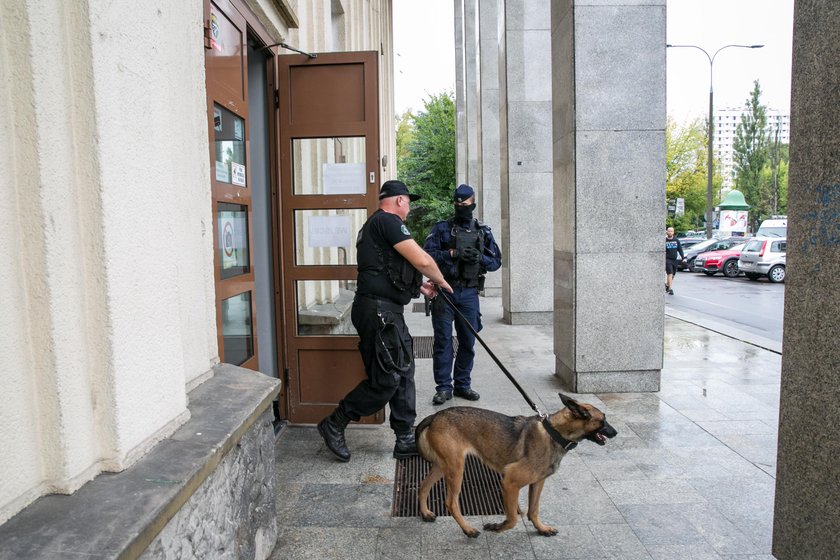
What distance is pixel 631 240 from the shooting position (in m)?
6.36

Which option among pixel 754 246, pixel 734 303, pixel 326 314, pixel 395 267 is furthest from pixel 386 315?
pixel 754 246

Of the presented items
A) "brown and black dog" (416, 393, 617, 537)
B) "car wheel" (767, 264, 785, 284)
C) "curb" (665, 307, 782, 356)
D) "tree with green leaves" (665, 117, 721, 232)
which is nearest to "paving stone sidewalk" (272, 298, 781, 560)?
"brown and black dog" (416, 393, 617, 537)

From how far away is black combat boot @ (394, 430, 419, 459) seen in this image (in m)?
4.68

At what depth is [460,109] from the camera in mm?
26641

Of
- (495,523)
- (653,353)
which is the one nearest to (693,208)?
(653,353)

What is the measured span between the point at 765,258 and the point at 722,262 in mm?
3379

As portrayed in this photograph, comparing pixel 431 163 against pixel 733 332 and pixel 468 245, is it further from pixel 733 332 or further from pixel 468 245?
pixel 468 245

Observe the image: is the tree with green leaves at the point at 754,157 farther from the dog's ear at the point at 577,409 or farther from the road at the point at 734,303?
the dog's ear at the point at 577,409

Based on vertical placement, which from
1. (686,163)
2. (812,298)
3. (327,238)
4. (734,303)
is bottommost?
(734,303)

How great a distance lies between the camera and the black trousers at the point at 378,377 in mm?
4488

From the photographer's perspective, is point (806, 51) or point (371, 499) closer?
point (806, 51)

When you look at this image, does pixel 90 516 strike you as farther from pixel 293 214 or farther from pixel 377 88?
pixel 377 88

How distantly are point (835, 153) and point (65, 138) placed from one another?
9.42ft

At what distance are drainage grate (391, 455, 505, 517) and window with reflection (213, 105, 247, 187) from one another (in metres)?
2.45
